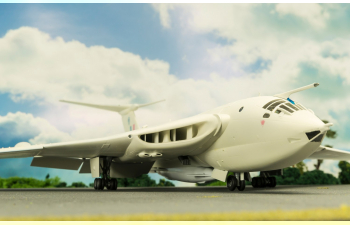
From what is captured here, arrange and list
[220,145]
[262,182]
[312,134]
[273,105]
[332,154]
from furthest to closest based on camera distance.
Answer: [332,154]
[262,182]
[220,145]
[273,105]
[312,134]

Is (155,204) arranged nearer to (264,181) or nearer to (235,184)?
(235,184)

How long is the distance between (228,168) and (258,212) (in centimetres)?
713

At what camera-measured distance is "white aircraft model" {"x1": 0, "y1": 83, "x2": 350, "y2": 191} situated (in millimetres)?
10555

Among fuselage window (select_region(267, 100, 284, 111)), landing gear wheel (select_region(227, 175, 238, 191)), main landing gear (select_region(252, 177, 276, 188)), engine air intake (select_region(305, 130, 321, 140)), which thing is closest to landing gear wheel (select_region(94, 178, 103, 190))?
landing gear wheel (select_region(227, 175, 238, 191))

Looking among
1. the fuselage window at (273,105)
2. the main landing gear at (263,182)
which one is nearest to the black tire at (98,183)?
the main landing gear at (263,182)

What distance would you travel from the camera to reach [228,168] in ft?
40.2

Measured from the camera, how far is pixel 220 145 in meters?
12.6

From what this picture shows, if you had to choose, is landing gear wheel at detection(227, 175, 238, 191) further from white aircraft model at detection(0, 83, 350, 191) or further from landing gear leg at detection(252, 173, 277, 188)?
landing gear leg at detection(252, 173, 277, 188)

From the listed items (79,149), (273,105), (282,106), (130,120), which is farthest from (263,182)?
(130,120)

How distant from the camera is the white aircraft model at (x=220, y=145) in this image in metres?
10.6

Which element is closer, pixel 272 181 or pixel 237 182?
pixel 237 182

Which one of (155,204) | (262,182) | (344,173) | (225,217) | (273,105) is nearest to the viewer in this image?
(225,217)

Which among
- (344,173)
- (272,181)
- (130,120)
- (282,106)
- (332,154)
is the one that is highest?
(130,120)
